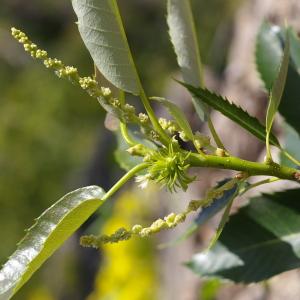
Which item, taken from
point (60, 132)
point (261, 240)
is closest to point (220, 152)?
point (261, 240)

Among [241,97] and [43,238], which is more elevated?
[43,238]

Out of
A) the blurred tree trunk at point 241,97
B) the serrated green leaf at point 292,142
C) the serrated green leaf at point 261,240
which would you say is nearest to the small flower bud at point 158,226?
the serrated green leaf at point 261,240

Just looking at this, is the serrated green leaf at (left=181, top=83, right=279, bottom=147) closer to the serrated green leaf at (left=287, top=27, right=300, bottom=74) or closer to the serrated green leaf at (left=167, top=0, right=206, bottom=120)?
the serrated green leaf at (left=167, top=0, right=206, bottom=120)

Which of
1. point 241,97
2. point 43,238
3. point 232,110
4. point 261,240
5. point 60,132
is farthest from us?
point 60,132

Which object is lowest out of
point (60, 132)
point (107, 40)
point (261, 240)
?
point (60, 132)

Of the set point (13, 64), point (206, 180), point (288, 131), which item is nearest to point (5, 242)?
point (13, 64)

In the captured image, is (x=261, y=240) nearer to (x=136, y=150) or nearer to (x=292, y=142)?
(x=292, y=142)

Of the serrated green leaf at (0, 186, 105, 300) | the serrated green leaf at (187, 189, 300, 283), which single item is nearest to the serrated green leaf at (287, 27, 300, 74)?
the serrated green leaf at (187, 189, 300, 283)
